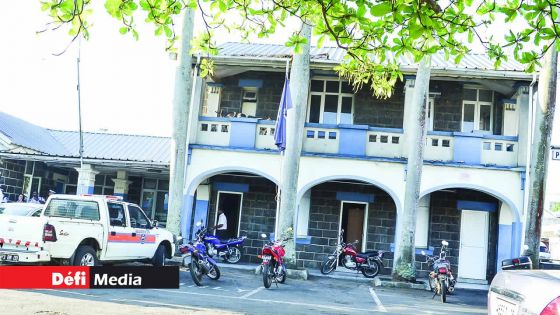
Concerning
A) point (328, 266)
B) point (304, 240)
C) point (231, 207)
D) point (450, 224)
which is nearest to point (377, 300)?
point (328, 266)

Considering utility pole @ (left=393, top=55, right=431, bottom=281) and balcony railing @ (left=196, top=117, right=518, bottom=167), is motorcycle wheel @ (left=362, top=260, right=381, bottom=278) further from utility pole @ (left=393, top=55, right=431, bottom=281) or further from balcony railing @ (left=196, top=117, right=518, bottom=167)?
balcony railing @ (left=196, top=117, right=518, bottom=167)

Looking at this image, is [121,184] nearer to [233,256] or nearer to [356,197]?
[233,256]

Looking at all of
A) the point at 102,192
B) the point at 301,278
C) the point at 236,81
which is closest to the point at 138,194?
the point at 102,192

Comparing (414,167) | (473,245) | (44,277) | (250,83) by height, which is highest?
(250,83)

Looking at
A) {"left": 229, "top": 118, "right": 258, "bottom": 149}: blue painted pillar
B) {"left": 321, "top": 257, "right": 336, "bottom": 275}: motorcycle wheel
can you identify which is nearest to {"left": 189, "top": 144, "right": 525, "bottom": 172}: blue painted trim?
{"left": 229, "top": 118, "right": 258, "bottom": 149}: blue painted pillar

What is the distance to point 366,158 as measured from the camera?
14.5 m

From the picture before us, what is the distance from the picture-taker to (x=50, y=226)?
9219mm

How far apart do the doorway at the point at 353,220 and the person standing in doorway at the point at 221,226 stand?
147 inches

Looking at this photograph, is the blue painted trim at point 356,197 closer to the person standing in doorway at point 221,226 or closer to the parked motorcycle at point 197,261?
the person standing in doorway at point 221,226

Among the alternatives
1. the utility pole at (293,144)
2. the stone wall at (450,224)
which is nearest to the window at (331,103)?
the utility pole at (293,144)

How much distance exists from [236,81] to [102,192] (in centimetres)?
951

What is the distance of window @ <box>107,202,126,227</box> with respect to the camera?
10.6 m

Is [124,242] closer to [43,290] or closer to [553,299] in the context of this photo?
[43,290]

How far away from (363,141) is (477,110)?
4179 mm
